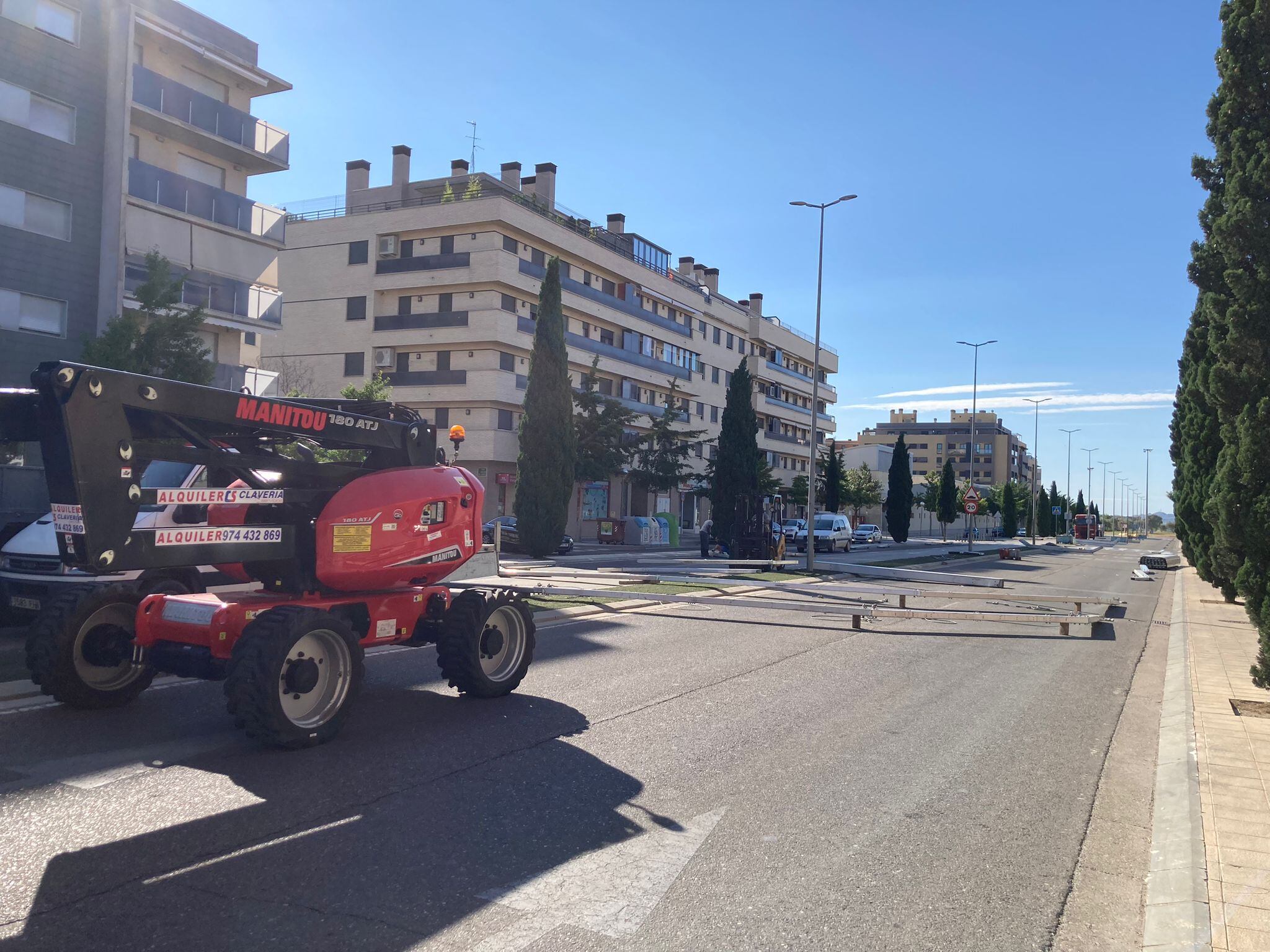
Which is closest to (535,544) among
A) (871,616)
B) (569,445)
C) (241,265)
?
(569,445)

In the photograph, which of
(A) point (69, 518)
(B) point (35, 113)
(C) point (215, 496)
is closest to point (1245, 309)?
(C) point (215, 496)

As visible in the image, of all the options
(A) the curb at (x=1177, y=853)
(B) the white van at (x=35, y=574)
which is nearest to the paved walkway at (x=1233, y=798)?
(A) the curb at (x=1177, y=853)

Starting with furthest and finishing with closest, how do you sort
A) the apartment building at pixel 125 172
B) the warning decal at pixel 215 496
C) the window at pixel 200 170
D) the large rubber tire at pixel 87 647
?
the window at pixel 200 170
the apartment building at pixel 125 172
the large rubber tire at pixel 87 647
the warning decal at pixel 215 496

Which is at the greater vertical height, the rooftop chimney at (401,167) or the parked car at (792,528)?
the rooftop chimney at (401,167)

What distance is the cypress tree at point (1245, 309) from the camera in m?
8.76

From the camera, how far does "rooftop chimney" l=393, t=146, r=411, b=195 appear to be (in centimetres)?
5466

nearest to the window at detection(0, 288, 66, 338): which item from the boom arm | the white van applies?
the white van

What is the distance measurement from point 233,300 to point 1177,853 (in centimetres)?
3007

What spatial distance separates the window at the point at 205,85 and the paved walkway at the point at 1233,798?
29.9 meters

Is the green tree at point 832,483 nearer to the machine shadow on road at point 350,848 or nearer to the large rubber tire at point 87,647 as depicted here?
the large rubber tire at point 87,647

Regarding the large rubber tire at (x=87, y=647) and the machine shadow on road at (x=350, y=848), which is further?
the large rubber tire at (x=87, y=647)

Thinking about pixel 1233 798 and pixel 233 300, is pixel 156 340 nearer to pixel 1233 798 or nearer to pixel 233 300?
pixel 233 300

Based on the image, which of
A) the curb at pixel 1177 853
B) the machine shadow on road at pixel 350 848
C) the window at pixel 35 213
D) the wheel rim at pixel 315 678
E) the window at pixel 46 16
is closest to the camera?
the machine shadow on road at pixel 350 848

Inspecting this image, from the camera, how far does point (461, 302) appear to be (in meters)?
49.5
